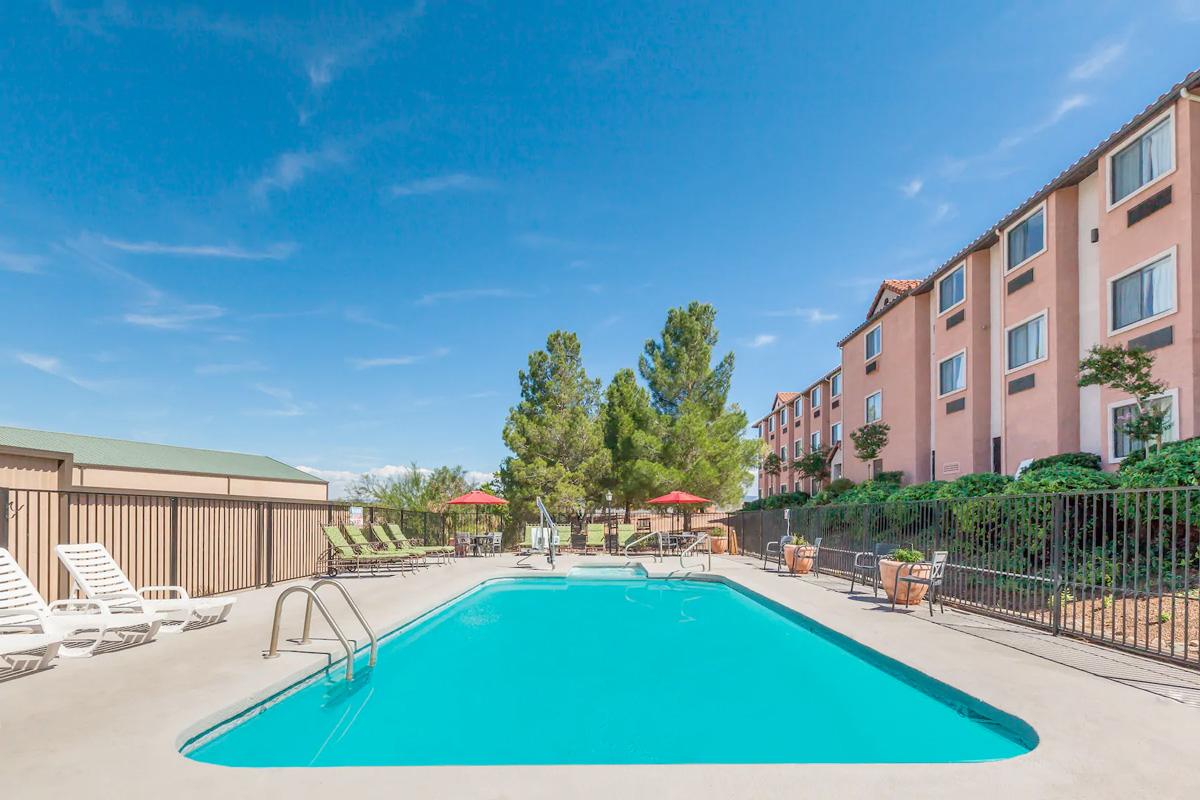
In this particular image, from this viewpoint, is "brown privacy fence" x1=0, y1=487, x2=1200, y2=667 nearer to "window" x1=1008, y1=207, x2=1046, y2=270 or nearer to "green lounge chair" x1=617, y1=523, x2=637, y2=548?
"window" x1=1008, y1=207, x2=1046, y2=270

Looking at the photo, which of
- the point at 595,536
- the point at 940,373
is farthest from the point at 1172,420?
the point at 595,536

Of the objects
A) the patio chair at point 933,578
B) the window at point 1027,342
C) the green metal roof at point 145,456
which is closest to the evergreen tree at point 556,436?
the green metal roof at point 145,456

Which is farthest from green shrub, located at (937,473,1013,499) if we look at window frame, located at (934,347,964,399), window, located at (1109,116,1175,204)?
window, located at (1109,116,1175,204)

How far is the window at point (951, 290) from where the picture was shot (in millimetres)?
18203

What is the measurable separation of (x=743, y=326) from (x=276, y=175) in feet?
65.2

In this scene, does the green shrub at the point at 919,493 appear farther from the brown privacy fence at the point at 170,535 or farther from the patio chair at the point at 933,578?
the brown privacy fence at the point at 170,535

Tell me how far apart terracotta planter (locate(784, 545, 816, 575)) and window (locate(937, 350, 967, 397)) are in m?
6.88

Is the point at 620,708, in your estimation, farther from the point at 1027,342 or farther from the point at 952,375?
the point at 952,375

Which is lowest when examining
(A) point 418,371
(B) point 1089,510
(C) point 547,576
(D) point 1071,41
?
(C) point 547,576

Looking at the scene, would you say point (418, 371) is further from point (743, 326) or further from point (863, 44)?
point (863, 44)

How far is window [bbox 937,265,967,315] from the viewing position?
18203mm

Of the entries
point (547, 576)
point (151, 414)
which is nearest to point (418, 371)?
point (151, 414)

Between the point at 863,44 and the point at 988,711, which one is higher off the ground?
the point at 863,44

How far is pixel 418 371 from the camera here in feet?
109
